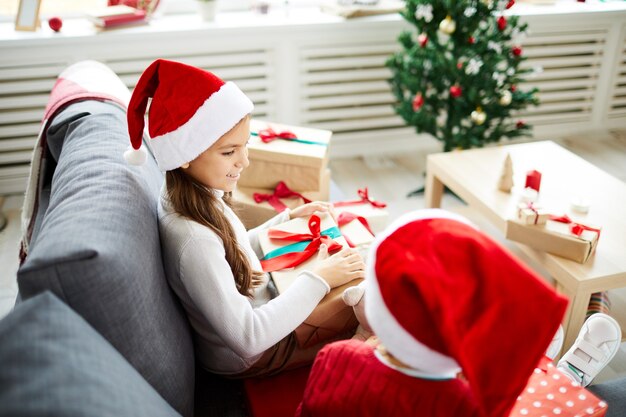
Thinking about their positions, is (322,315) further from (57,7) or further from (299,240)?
(57,7)

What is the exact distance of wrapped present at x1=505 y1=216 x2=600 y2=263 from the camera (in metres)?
1.86

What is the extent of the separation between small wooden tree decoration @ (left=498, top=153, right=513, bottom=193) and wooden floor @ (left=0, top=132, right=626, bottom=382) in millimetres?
454

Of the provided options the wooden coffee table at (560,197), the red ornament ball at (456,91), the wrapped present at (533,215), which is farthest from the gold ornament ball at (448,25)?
the wrapped present at (533,215)

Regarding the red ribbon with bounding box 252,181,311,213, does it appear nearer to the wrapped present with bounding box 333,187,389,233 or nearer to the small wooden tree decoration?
the wrapped present with bounding box 333,187,389,233

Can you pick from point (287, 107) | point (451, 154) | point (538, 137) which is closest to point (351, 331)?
point (451, 154)

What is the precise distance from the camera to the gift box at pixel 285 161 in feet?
6.84

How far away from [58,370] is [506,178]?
6.04ft


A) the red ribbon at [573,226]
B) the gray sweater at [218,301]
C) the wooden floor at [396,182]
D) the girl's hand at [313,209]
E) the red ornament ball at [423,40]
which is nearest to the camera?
the gray sweater at [218,301]

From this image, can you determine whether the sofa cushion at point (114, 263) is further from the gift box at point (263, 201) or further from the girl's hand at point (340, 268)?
the gift box at point (263, 201)

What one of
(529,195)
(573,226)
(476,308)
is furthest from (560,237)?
(476,308)

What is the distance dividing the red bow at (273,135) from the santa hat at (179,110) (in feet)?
2.63

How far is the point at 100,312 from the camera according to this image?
1.04 meters

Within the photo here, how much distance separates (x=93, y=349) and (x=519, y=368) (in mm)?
643

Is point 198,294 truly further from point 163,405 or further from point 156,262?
point 163,405
